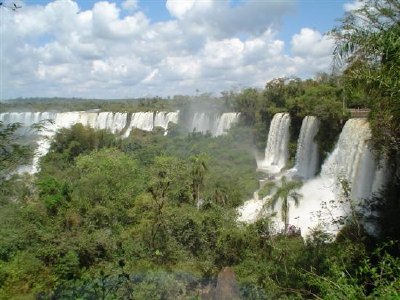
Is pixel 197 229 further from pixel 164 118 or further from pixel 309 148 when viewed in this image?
pixel 164 118

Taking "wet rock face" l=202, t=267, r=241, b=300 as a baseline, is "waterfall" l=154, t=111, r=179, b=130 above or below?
above

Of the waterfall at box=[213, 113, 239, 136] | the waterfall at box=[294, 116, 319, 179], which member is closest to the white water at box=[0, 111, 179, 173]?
the waterfall at box=[213, 113, 239, 136]

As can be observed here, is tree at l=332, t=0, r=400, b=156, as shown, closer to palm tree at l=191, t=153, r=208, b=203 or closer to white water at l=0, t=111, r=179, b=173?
palm tree at l=191, t=153, r=208, b=203

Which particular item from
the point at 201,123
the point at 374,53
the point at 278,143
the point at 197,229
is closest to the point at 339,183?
the point at 197,229

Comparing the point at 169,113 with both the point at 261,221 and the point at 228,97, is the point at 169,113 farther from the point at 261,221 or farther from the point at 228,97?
the point at 261,221

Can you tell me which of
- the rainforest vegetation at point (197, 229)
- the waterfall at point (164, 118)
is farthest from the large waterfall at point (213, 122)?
the rainforest vegetation at point (197, 229)

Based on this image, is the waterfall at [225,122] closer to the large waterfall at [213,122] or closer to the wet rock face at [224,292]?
the large waterfall at [213,122]
